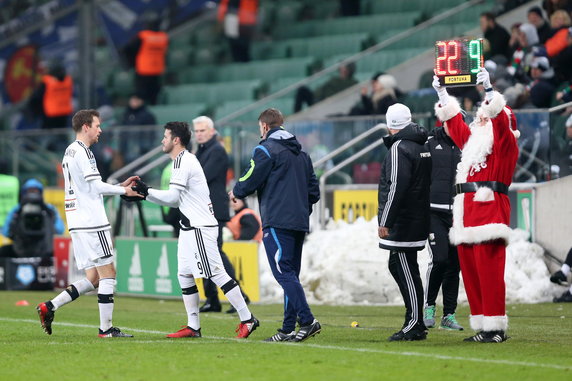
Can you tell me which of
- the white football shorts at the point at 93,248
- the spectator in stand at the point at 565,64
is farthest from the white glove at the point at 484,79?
the spectator in stand at the point at 565,64

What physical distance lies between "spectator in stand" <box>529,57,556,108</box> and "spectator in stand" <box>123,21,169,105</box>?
12.2 metres

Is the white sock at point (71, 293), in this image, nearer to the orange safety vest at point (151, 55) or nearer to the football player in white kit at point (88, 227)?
the football player in white kit at point (88, 227)

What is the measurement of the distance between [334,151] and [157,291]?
11.0ft

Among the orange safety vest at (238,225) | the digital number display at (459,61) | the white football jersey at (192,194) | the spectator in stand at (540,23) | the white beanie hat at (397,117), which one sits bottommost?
the orange safety vest at (238,225)

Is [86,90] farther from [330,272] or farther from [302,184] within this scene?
[302,184]

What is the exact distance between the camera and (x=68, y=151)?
1145cm

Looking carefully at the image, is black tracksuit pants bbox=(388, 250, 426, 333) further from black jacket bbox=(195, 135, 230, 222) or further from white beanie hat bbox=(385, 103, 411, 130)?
black jacket bbox=(195, 135, 230, 222)

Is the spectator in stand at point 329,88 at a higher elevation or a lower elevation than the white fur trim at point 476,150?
higher

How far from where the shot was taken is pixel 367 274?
53.5 feet

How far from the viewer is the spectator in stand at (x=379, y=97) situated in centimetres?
1980

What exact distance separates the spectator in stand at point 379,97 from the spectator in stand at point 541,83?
2.23 meters

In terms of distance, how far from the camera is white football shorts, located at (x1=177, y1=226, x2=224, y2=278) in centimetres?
1099

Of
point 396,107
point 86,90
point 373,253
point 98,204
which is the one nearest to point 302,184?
point 396,107

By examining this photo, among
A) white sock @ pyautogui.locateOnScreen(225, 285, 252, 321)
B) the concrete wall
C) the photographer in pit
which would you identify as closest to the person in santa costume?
white sock @ pyautogui.locateOnScreen(225, 285, 252, 321)
